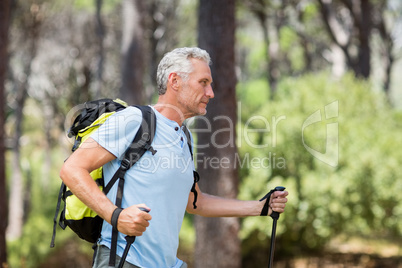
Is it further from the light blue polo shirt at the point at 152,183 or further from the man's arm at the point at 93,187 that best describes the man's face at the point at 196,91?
the man's arm at the point at 93,187

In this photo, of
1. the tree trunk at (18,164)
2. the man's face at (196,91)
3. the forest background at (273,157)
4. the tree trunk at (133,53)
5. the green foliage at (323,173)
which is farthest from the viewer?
the tree trunk at (18,164)

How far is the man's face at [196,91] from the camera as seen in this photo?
2951mm

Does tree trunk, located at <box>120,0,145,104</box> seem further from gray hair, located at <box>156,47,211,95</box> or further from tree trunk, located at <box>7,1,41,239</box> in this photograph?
gray hair, located at <box>156,47,211,95</box>

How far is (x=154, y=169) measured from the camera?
2.76 metres

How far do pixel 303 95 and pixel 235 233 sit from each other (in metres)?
4.34

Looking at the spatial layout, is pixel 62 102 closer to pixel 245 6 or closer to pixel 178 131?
pixel 245 6

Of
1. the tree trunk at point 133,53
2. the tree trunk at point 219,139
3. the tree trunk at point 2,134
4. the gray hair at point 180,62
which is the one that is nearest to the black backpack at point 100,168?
the gray hair at point 180,62

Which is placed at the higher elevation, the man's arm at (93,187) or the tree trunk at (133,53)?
the tree trunk at (133,53)

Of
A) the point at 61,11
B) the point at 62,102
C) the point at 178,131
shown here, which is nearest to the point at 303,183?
the point at 178,131

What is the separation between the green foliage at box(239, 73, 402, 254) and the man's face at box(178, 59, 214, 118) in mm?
7803

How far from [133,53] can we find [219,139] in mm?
6058

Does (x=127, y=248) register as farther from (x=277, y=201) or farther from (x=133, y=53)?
(x=133, y=53)

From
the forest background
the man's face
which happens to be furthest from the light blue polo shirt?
the forest background

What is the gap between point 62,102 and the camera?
60.5 ft
